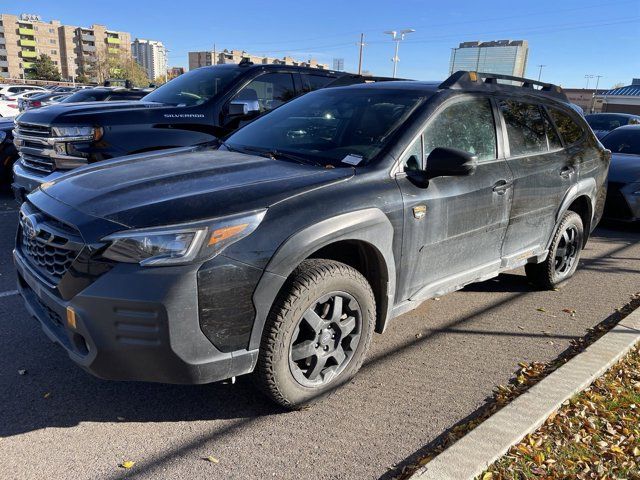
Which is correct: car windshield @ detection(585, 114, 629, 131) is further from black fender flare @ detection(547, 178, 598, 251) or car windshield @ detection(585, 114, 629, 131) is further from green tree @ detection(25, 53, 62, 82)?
green tree @ detection(25, 53, 62, 82)

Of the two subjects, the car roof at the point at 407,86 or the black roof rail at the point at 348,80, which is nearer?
the car roof at the point at 407,86

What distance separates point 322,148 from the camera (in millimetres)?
3455

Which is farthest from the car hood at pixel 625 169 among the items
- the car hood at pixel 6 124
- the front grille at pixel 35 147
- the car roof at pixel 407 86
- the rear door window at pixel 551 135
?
the car hood at pixel 6 124

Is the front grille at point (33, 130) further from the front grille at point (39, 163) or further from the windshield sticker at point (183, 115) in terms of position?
the windshield sticker at point (183, 115)

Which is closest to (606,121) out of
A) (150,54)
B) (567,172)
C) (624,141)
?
(624,141)

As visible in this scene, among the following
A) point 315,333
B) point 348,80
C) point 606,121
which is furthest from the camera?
point 606,121

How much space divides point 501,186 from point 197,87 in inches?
170

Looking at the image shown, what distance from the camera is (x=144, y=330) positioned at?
7.51 feet

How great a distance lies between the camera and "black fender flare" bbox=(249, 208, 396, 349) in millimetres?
2467

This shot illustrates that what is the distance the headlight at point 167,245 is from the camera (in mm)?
2289

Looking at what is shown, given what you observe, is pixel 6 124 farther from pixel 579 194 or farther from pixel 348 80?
pixel 579 194

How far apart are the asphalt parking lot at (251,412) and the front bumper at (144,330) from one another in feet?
1.34

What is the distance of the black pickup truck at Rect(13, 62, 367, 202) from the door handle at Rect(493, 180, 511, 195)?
1.78m

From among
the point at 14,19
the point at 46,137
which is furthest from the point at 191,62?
the point at 46,137
